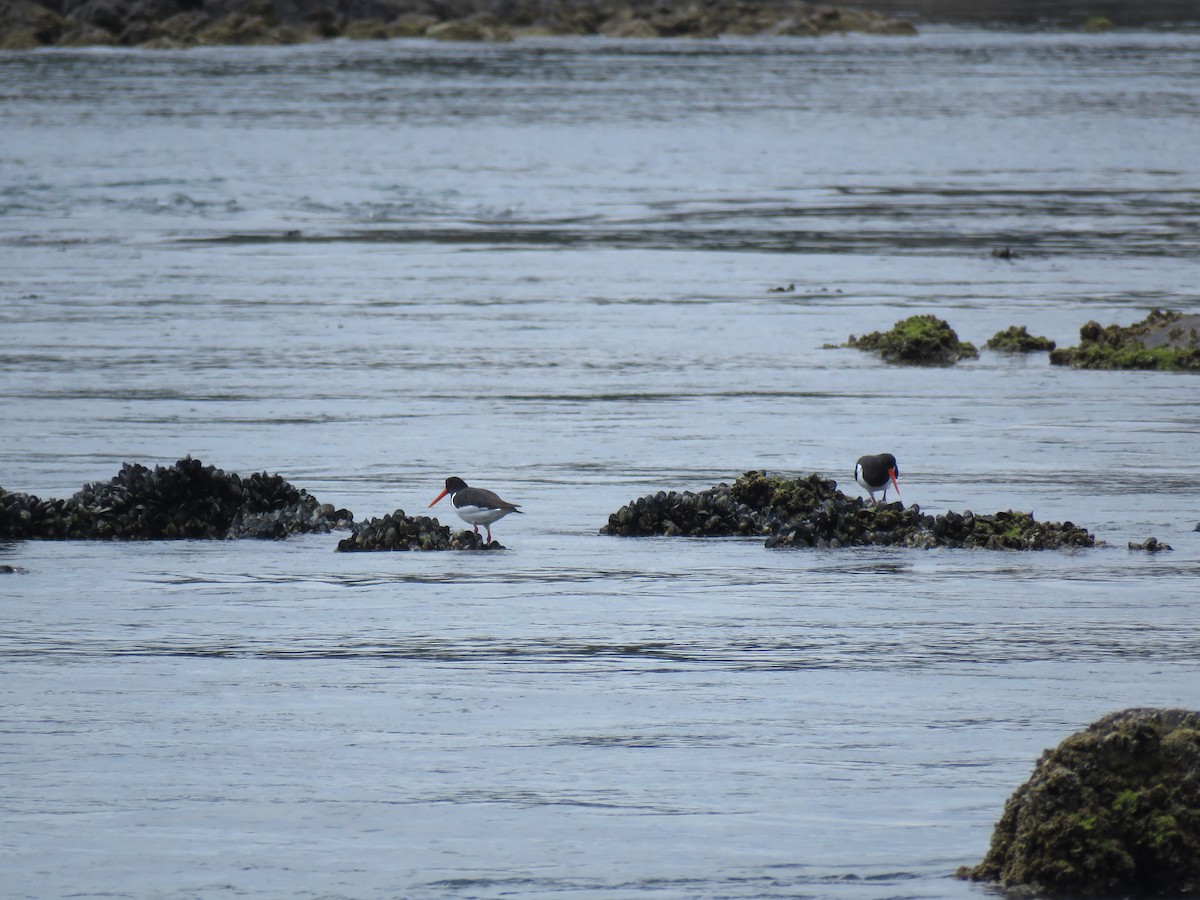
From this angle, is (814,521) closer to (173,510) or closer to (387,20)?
(173,510)

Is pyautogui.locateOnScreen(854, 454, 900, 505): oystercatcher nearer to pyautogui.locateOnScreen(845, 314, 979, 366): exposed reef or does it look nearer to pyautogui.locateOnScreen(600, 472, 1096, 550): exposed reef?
pyautogui.locateOnScreen(600, 472, 1096, 550): exposed reef

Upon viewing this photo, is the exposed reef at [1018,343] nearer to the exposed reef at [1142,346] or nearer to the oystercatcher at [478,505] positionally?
the exposed reef at [1142,346]

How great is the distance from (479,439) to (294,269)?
12.8 metres

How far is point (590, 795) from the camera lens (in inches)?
291

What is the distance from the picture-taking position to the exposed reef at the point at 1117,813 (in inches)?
239

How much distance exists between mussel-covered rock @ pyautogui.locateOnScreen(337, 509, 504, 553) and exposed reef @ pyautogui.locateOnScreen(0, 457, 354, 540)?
13.9 inches

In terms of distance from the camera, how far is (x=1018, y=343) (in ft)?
63.1

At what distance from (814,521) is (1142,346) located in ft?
25.4

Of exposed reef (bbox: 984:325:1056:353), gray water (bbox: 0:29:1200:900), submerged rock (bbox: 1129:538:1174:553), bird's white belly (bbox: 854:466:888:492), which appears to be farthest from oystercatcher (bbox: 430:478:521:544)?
exposed reef (bbox: 984:325:1056:353)

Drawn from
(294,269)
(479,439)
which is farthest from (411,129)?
(479,439)

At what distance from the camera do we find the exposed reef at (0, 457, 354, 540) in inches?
476

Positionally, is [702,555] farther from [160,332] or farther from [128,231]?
[128,231]

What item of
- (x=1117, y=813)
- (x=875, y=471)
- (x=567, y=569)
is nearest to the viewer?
(x=1117, y=813)

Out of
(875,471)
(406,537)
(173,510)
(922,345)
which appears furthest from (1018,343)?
(173,510)
